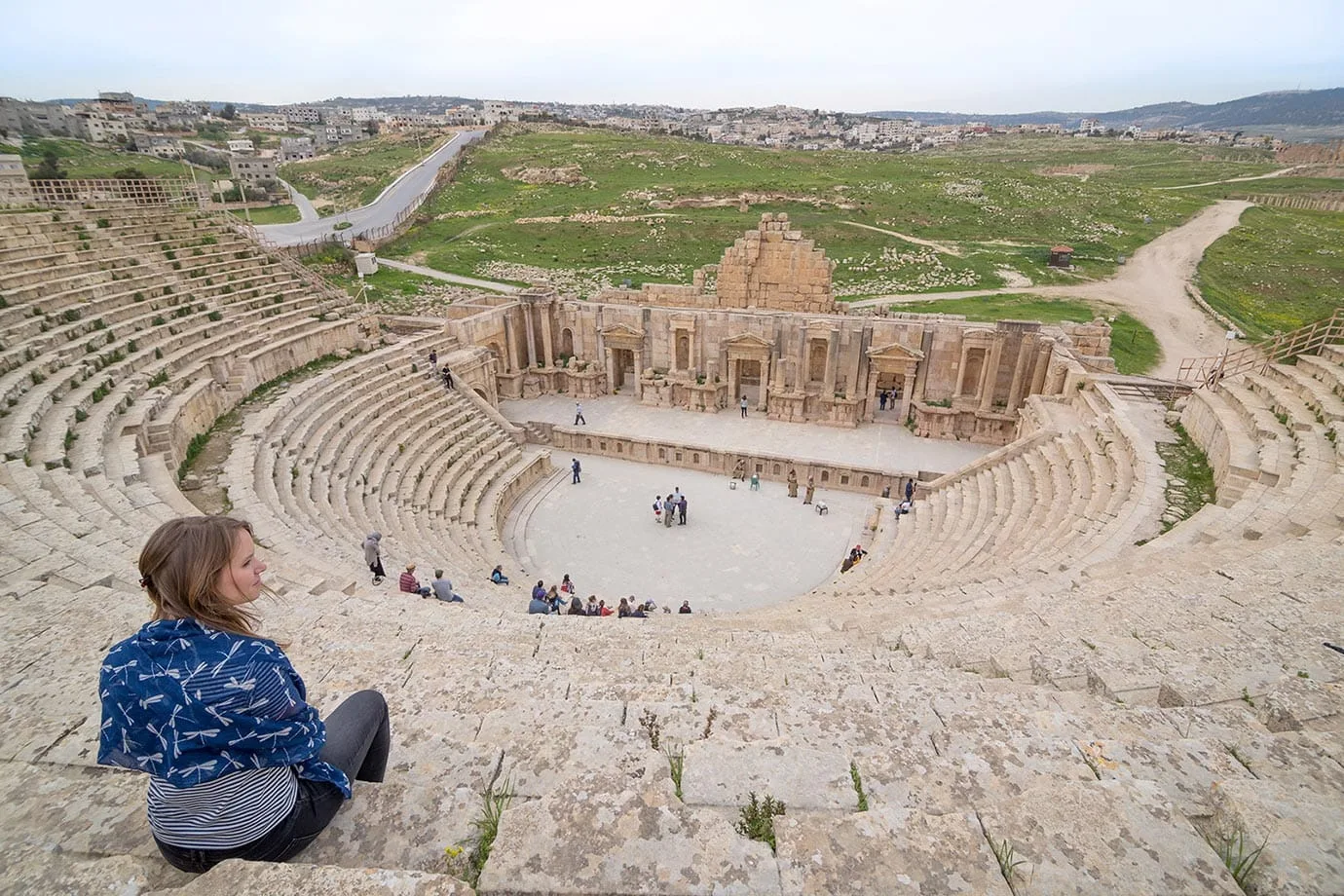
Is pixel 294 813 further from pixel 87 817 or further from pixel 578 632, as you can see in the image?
pixel 578 632

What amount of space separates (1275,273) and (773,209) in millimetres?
32690

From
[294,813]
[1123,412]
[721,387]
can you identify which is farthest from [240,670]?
[721,387]

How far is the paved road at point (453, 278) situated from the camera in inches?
1452

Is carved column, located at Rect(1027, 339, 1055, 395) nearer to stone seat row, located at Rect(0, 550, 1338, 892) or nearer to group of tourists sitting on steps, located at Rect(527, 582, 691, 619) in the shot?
group of tourists sitting on steps, located at Rect(527, 582, 691, 619)

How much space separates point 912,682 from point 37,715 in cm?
639

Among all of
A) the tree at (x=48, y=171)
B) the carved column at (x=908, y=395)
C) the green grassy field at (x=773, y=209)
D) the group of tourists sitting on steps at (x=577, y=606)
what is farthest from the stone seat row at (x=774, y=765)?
the tree at (x=48, y=171)

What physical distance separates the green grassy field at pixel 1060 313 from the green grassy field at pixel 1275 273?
4.87 metres

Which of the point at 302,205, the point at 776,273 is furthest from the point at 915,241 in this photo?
the point at 302,205

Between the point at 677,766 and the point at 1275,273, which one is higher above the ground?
the point at 677,766

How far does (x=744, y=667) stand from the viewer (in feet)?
21.6

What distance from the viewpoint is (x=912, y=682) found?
584 cm

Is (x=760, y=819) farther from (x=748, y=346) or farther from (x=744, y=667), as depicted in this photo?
(x=748, y=346)

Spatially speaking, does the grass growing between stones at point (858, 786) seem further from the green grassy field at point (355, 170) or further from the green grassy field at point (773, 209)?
the green grassy field at point (355, 170)

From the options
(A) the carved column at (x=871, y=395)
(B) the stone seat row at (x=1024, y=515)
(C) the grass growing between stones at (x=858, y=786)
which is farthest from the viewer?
(A) the carved column at (x=871, y=395)
